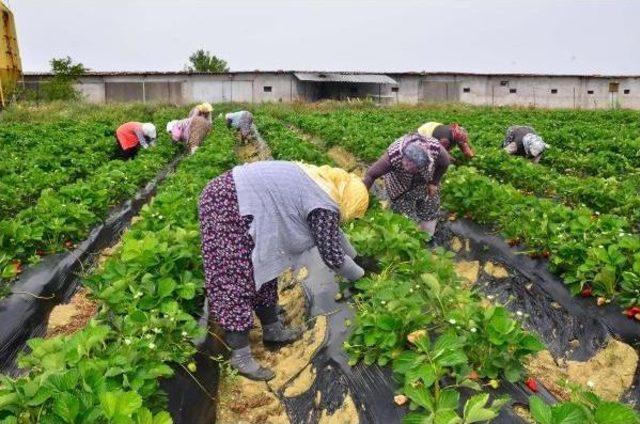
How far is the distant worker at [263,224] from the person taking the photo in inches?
122

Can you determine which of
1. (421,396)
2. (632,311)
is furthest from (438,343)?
(632,311)

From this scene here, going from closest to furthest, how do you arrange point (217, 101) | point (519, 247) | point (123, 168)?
point (519, 247)
point (123, 168)
point (217, 101)

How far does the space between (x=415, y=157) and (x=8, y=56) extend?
26.2 meters

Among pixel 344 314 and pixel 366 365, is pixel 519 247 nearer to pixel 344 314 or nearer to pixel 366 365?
pixel 344 314

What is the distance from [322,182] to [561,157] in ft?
26.6

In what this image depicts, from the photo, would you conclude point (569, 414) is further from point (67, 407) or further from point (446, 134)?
point (446, 134)

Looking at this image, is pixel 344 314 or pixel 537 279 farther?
pixel 537 279

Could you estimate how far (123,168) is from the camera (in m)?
8.34

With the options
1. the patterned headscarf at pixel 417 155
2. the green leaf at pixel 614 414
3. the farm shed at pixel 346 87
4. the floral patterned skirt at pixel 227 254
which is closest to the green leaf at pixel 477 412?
the green leaf at pixel 614 414

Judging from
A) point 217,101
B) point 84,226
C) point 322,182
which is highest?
point 217,101

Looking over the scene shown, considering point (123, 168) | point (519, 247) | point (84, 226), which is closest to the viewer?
point (519, 247)

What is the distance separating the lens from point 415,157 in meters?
4.66

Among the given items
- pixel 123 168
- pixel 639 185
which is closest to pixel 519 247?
pixel 639 185

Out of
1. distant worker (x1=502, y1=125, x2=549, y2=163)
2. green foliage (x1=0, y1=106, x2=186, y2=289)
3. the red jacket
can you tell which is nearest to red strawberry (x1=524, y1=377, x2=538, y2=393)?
green foliage (x1=0, y1=106, x2=186, y2=289)
